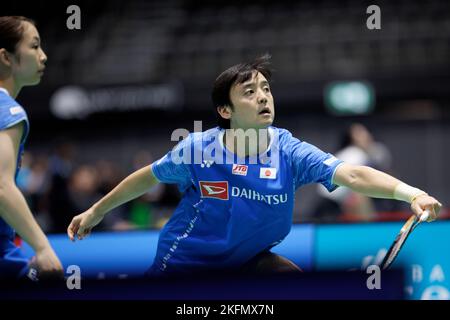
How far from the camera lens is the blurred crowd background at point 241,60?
14094mm

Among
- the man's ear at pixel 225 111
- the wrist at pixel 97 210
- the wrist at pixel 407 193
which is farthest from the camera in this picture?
the wrist at pixel 97 210

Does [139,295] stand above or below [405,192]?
below

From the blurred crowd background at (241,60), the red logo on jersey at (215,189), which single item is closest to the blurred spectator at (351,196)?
the blurred crowd background at (241,60)

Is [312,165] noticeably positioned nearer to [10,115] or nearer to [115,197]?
[115,197]

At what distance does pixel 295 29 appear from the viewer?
15.1 meters

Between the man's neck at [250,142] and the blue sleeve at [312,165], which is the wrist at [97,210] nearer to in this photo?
the man's neck at [250,142]

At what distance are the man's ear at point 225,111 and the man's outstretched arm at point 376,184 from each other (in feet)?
2.17

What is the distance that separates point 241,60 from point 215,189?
10.6 m

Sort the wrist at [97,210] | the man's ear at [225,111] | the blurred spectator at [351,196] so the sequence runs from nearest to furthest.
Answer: the man's ear at [225,111] < the wrist at [97,210] < the blurred spectator at [351,196]

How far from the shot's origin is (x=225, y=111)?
4.12m

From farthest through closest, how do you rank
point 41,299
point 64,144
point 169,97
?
point 169,97 < point 64,144 < point 41,299
